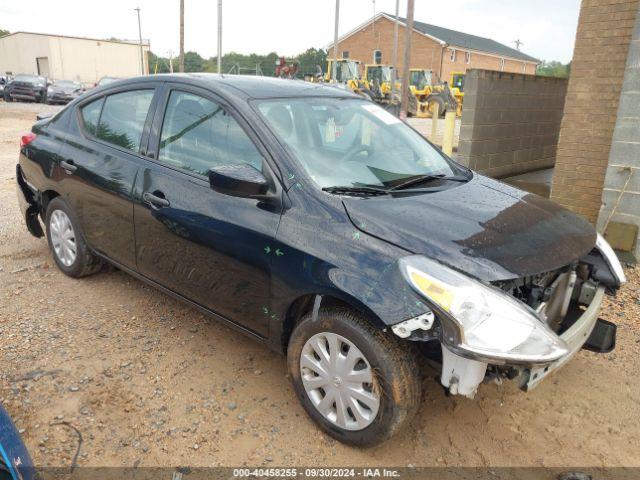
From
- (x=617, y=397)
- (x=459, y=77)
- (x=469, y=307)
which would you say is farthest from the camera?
(x=459, y=77)

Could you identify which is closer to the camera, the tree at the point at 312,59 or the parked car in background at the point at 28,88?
the parked car in background at the point at 28,88

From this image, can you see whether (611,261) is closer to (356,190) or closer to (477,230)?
(477,230)

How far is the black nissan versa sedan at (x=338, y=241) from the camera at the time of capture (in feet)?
7.40

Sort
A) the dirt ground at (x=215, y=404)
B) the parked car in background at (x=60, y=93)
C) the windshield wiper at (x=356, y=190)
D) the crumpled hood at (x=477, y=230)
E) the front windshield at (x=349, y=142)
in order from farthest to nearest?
1. the parked car in background at (x=60, y=93)
2. the front windshield at (x=349, y=142)
3. the windshield wiper at (x=356, y=190)
4. the dirt ground at (x=215, y=404)
5. the crumpled hood at (x=477, y=230)

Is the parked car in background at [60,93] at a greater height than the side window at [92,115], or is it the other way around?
the side window at [92,115]

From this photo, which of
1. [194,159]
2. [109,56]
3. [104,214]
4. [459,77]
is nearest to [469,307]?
A: [194,159]

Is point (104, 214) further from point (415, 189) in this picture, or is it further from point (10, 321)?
point (415, 189)

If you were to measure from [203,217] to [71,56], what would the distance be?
5341cm

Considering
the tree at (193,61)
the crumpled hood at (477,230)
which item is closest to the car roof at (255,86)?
the crumpled hood at (477,230)

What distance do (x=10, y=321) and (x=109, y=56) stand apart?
176ft

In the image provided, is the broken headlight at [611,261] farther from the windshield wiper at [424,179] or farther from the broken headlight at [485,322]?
the broken headlight at [485,322]

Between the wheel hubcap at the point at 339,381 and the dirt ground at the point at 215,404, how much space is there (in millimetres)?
191

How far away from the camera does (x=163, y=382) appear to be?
10.2 feet

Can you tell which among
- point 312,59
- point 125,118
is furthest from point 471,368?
point 312,59
